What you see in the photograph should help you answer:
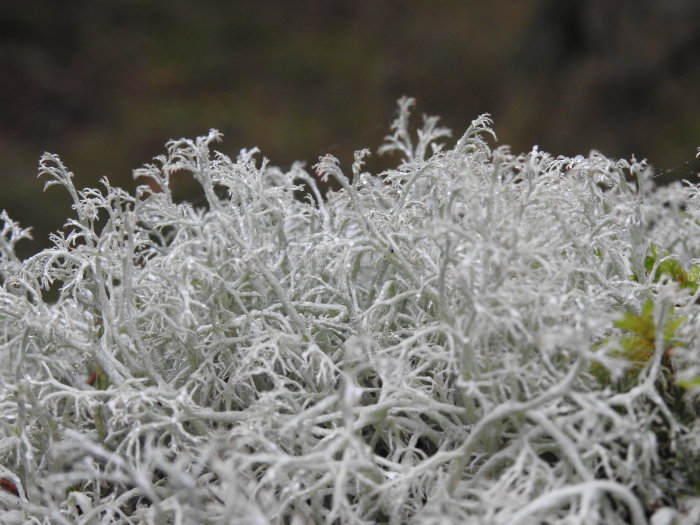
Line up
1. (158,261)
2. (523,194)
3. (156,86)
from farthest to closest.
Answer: (156,86) < (158,261) < (523,194)

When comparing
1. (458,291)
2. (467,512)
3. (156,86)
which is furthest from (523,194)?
(156,86)

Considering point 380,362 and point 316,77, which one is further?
point 316,77

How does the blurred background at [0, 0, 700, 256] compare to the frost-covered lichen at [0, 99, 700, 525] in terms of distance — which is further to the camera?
the blurred background at [0, 0, 700, 256]

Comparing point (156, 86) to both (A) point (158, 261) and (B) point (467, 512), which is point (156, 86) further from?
(B) point (467, 512)

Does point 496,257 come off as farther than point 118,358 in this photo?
No

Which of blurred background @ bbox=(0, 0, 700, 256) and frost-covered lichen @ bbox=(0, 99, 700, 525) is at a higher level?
blurred background @ bbox=(0, 0, 700, 256)
